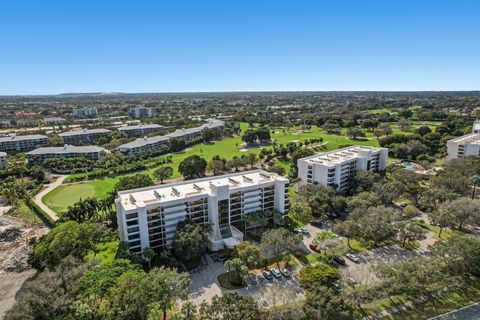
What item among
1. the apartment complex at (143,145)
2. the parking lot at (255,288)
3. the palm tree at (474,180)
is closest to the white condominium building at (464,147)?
the palm tree at (474,180)

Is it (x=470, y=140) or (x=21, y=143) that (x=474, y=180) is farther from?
(x=21, y=143)

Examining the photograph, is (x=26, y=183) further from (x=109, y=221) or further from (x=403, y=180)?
(x=403, y=180)

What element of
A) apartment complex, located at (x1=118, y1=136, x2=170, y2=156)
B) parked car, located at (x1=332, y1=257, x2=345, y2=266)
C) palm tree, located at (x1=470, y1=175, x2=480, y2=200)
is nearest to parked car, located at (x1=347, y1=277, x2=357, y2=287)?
parked car, located at (x1=332, y1=257, x2=345, y2=266)

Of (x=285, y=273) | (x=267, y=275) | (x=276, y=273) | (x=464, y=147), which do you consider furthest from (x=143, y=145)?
(x=464, y=147)

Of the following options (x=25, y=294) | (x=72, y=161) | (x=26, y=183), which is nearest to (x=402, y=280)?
(x=25, y=294)

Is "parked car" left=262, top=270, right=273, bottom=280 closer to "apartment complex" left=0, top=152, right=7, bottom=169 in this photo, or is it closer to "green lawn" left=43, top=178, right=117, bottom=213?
"green lawn" left=43, top=178, right=117, bottom=213
